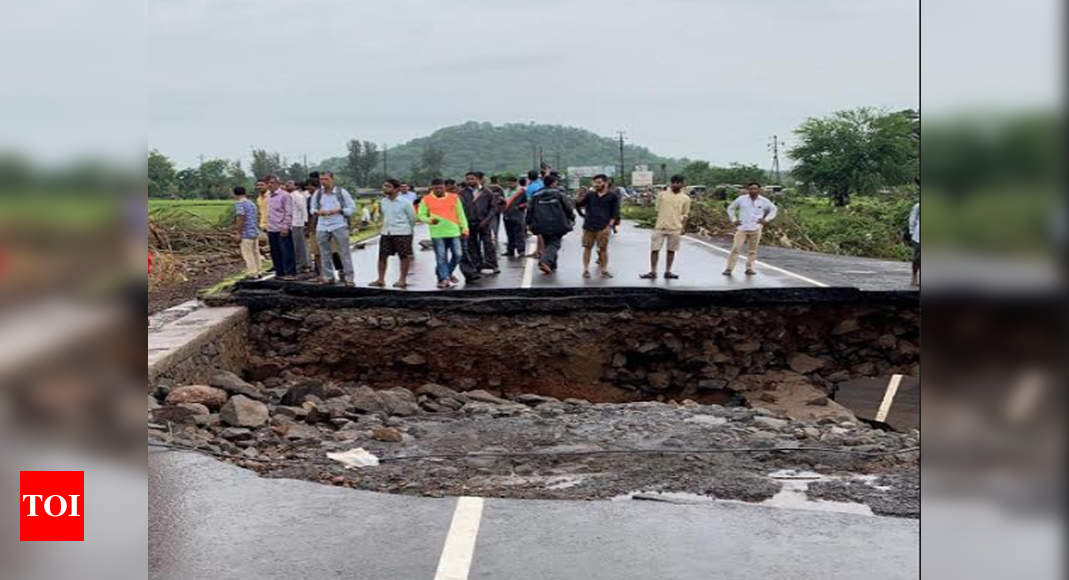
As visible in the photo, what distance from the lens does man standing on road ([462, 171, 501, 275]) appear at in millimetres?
14859

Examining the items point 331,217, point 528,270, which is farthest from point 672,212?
point 331,217

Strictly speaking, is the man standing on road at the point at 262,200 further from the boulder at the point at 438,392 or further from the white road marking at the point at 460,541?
the white road marking at the point at 460,541

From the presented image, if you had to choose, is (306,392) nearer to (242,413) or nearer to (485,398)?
(242,413)

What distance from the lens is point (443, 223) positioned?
1302cm

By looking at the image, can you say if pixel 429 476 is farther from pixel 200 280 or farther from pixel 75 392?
pixel 200 280

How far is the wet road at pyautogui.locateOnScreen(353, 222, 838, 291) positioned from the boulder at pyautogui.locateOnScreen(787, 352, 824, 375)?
103cm

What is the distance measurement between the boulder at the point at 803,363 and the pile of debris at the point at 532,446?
344cm

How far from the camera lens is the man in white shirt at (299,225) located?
13828mm

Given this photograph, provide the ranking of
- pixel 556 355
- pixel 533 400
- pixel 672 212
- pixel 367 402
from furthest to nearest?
1. pixel 672 212
2. pixel 556 355
3. pixel 533 400
4. pixel 367 402

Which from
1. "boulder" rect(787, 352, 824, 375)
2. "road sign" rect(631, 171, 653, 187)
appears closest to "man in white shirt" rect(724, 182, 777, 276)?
"boulder" rect(787, 352, 824, 375)

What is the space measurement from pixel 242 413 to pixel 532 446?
92.8 inches

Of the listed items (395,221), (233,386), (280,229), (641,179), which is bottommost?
(233,386)

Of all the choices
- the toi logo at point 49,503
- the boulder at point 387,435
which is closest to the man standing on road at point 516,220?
the boulder at point 387,435

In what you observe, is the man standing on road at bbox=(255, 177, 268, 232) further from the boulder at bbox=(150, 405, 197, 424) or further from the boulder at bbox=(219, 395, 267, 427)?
the boulder at bbox=(150, 405, 197, 424)
